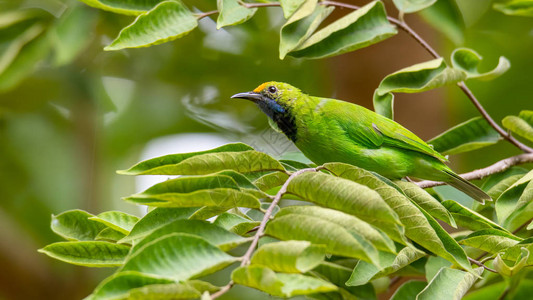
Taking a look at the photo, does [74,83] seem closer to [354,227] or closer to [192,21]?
[192,21]

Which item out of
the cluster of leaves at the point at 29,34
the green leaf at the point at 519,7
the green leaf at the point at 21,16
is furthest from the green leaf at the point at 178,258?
the green leaf at the point at 21,16

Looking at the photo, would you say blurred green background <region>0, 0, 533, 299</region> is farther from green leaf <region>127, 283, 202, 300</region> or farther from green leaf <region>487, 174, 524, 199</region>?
green leaf <region>127, 283, 202, 300</region>

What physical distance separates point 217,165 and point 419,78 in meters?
1.12

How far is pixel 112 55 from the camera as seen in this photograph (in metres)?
5.49

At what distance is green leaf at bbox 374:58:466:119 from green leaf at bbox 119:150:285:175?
818 millimetres

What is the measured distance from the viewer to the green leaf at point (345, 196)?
3.87 feet

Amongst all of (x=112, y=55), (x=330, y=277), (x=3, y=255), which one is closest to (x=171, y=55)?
(x=112, y=55)

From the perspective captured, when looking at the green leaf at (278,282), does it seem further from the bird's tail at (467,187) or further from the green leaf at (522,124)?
the green leaf at (522,124)

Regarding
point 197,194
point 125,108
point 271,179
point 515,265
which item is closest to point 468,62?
point 515,265

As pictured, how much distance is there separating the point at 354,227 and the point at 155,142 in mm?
4411

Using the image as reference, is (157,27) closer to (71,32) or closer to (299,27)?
(299,27)

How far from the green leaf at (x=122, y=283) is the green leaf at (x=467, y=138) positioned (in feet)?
5.83

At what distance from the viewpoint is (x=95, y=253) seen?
149 cm

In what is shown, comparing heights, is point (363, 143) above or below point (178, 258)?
below
